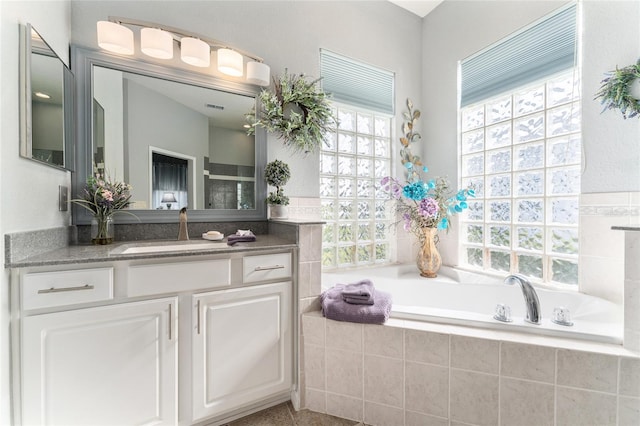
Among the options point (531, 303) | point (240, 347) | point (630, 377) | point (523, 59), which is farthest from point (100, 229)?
point (523, 59)

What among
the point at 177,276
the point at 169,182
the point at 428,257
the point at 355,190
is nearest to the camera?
the point at 177,276

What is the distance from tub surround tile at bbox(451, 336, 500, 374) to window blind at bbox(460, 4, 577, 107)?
1952 mm

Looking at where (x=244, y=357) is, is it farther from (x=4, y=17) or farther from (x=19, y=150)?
(x=4, y=17)

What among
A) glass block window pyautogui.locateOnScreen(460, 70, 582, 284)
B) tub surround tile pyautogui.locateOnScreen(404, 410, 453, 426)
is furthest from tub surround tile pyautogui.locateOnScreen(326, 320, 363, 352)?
glass block window pyautogui.locateOnScreen(460, 70, 582, 284)

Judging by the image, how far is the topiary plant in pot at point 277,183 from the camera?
5.98 feet

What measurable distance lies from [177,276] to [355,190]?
1690mm

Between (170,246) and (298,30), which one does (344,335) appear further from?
(298,30)

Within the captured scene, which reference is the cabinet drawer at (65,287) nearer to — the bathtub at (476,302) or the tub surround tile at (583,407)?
the bathtub at (476,302)

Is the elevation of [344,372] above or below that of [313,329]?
below

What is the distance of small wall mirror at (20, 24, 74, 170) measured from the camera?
1.05 meters

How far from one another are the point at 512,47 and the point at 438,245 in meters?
1.78

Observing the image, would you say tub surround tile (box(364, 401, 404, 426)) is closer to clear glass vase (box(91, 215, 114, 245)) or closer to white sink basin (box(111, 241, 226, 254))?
white sink basin (box(111, 241, 226, 254))

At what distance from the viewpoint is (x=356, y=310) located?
137 cm

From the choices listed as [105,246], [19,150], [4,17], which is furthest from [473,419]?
[4,17]
